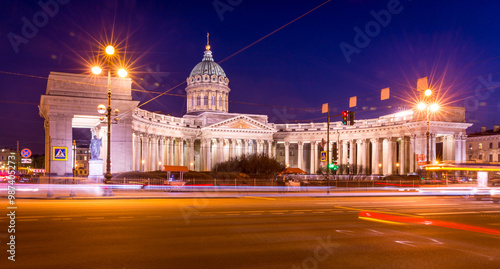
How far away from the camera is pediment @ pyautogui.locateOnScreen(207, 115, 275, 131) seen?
92.3 m

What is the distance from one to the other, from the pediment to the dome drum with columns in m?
17.2

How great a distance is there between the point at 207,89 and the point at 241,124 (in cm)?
2231

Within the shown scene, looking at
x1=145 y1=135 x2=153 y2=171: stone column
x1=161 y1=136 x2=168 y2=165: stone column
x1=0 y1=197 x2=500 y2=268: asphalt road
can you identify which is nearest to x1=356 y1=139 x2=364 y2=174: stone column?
x1=161 y1=136 x2=168 y2=165: stone column

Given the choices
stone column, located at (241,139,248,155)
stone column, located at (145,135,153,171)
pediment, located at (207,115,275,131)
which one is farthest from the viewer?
stone column, located at (241,139,248,155)

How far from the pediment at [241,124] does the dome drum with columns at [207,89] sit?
1722cm

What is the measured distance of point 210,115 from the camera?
9600 cm

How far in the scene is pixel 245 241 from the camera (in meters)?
11.8

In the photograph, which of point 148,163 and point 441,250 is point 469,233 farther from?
point 148,163

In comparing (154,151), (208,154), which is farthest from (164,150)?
(208,154)

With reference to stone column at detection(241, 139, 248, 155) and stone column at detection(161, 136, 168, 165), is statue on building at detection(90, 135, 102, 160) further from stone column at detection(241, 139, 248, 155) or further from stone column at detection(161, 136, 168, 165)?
stone column at detection(241, 139, 248, 155)

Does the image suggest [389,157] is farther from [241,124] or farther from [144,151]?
[144,151]

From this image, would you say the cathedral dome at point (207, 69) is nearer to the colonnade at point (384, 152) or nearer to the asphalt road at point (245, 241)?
the colonnade at point (384, 152)

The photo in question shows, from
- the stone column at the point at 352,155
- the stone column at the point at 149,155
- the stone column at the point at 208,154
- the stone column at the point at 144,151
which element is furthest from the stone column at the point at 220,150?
the stone column at the point at 352,155

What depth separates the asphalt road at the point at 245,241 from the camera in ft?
30.9
